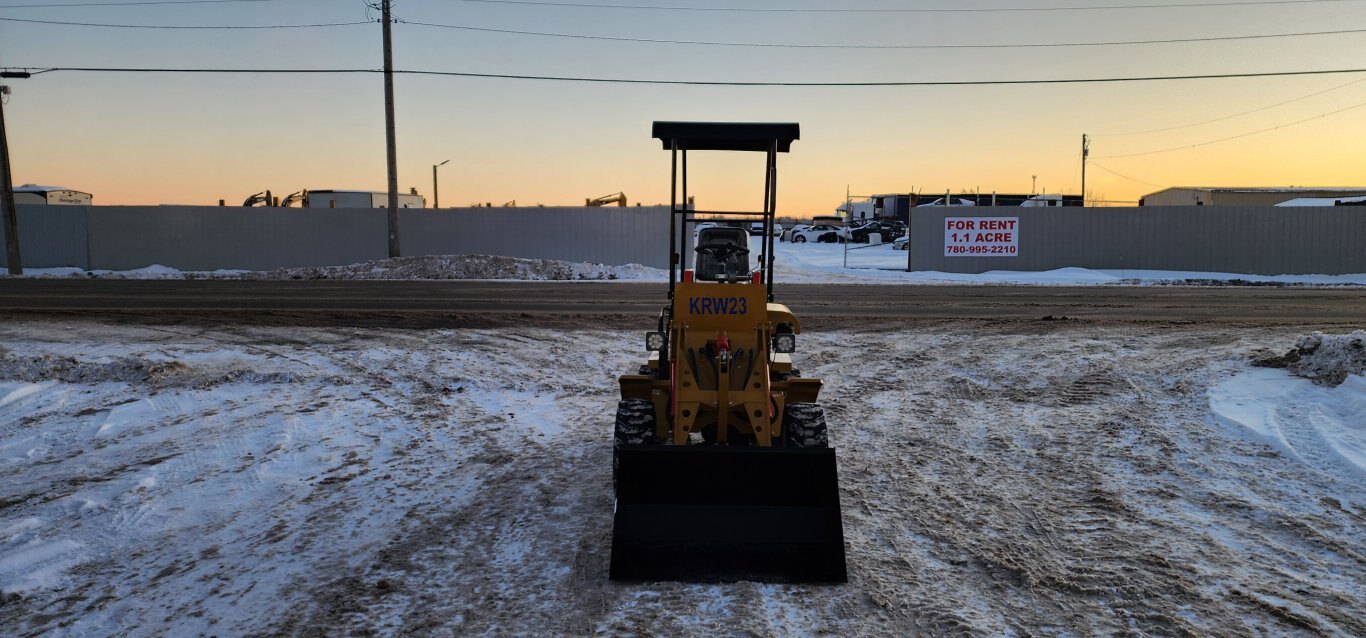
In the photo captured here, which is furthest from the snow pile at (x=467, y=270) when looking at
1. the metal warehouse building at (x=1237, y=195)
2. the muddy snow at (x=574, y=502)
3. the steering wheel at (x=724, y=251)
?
the metal warehouse building at (x=1237, y=195)

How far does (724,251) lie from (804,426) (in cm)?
225

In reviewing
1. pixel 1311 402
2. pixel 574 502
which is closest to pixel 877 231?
pixel 1311 402

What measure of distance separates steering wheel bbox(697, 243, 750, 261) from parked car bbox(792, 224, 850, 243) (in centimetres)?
4488

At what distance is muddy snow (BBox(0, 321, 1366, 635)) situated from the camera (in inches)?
178

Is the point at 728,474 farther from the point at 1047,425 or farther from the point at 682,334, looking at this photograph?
the point at 1047,425

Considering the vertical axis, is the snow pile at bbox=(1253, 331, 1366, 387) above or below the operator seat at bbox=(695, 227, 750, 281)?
below

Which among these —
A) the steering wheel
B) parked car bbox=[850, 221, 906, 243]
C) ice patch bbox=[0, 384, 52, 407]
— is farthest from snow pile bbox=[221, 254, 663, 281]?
parked car bbox=[850, 221, 906, 243]

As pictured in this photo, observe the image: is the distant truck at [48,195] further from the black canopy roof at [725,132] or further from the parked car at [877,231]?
the black canopy roof at [725,132]

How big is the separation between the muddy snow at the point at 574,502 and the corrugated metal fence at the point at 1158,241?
20.2 meters

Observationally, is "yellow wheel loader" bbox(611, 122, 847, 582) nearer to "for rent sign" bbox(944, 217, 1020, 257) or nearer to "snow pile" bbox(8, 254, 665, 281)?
"snow pile" bbox(8, 254, 665, 281)

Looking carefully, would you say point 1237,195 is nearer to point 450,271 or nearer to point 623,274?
point 623,274

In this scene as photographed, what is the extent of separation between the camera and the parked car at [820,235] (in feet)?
175

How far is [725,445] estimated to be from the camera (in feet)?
17.6

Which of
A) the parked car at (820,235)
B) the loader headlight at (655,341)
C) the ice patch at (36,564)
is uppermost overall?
the parked car at (820,235)
